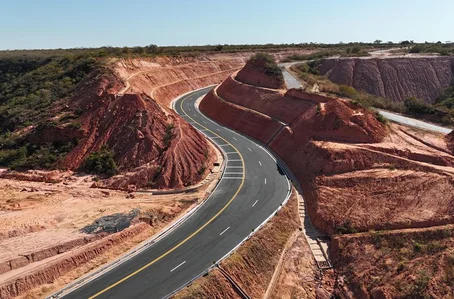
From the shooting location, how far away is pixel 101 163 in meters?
32.9

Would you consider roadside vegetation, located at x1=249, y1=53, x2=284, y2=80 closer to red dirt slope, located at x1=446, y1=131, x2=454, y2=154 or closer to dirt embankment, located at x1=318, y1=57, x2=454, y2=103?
dirt embankment, located at x1=318, y1=57, x2=454, y2=103

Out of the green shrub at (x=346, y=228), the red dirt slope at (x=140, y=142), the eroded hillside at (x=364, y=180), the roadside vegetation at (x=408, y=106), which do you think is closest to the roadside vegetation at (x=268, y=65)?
the roadside vegetation at (x=408, y=106)

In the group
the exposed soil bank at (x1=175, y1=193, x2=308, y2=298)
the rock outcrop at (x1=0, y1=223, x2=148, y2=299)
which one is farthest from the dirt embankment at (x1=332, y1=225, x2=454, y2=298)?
the rock outcrop at (x1=0, y1=223, x2=148, y2=299)

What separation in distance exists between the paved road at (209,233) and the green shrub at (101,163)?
33.6 ft

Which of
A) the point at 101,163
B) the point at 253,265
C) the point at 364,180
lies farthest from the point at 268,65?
the point at 253,265

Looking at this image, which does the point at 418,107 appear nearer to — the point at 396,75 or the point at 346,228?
the point at 346,228

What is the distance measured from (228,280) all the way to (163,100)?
39.7 metres

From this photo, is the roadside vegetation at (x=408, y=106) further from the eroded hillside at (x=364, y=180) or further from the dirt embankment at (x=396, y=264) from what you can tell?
the dirt embankment at (x=396, y=264)

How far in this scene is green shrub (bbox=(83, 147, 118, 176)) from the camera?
32.5 meters

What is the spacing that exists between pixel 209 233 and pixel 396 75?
184 feet

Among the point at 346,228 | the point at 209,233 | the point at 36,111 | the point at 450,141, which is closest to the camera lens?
the point at 209,233

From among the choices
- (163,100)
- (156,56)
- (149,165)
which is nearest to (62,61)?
(156,56)

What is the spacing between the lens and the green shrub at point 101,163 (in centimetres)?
3250

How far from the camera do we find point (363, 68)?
6681 cm
